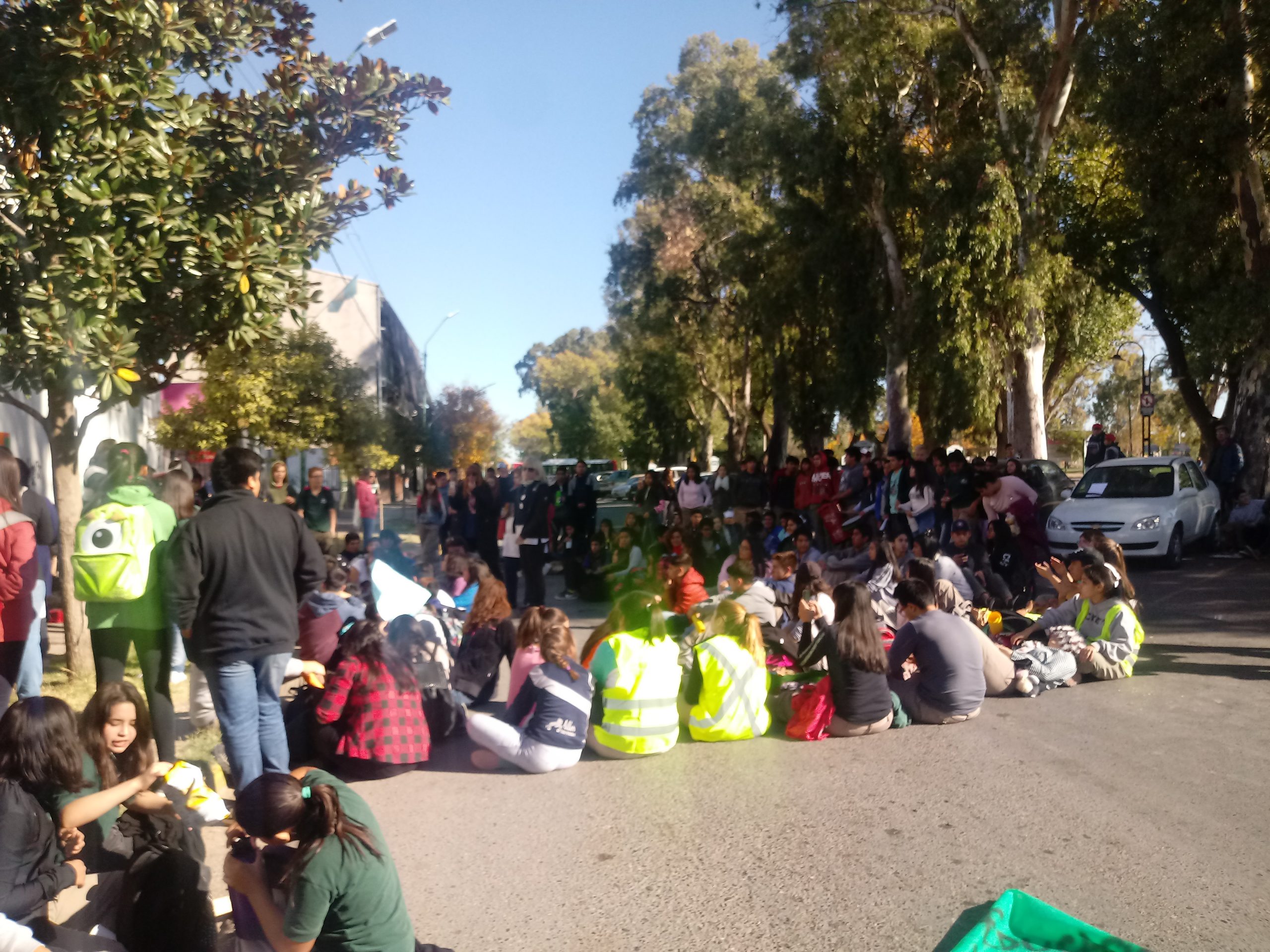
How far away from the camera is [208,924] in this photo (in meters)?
4.20

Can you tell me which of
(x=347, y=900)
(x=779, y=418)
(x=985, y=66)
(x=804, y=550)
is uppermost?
(x=985, y=66)

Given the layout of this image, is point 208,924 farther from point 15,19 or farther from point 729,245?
point 729,245

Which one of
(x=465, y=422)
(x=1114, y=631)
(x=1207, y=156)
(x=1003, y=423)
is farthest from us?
(x=465, y=422)

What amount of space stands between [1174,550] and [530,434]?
372ft

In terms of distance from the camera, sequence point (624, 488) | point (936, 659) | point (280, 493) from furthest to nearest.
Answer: point (624, 488), point (280, 493), point (936, 659)

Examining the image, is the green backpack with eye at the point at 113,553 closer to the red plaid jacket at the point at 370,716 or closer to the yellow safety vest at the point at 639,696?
the red plaid jacket at the point at 370,716

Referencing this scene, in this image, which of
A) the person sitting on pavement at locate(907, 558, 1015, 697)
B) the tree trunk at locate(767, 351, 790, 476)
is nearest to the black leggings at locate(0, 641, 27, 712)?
the person sitting on pavement at locate(907, 558, 1015, 697)

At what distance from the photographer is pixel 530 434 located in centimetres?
12769

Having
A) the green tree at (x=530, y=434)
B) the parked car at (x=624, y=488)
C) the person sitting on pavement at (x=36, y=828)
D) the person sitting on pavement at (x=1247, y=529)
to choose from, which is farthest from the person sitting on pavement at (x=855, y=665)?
the green tree at (x=530, y=434)

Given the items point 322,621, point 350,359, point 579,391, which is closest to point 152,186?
point 322,621

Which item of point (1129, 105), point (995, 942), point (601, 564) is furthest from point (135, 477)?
point (1129, 105)

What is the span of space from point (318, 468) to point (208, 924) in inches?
416

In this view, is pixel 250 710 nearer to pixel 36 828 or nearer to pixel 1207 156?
pixel 36 828

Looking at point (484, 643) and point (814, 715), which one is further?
point (484, 643)
